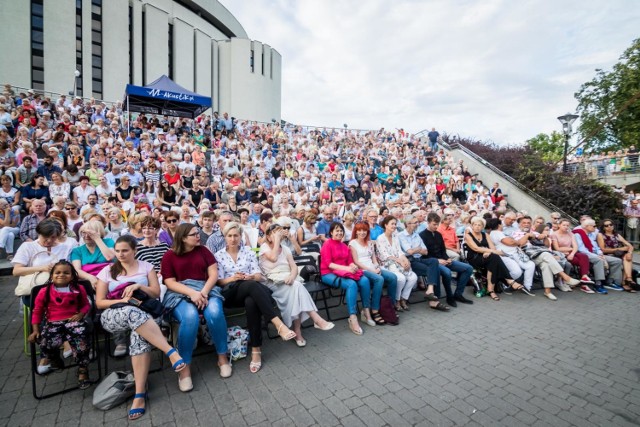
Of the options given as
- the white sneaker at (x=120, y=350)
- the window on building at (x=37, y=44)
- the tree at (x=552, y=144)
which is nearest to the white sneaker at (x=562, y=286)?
the white sneaker at (x=120, y=350)

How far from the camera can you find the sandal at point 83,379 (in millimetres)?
2873

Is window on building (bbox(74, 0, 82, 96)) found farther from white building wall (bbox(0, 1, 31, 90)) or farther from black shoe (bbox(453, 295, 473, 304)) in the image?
black shoe (bbox(453, 295, 473, 304))

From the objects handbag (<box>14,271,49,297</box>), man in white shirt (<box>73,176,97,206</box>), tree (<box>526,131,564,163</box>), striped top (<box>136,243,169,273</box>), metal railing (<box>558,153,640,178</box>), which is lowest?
handbag (<box>14,271,49,297</box>)

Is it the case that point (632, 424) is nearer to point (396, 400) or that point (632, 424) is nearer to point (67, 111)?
point (396, 400)

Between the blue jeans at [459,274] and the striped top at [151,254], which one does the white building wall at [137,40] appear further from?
the blue jeans at [459,274]

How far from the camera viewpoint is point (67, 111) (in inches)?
469

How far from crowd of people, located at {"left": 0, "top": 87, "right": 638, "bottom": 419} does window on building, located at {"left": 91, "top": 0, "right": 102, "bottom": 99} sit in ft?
46.8

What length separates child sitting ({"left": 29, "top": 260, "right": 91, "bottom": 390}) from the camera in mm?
2820

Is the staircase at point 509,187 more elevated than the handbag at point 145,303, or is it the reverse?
the staircase at point 509,187

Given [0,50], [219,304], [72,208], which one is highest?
[0,50]

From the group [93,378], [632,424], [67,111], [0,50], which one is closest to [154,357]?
[93,378]

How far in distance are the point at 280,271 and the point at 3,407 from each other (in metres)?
2.76

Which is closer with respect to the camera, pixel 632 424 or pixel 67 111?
pixel 632 424

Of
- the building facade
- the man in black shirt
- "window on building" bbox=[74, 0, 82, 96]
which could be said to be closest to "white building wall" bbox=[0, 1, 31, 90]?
the building facade
